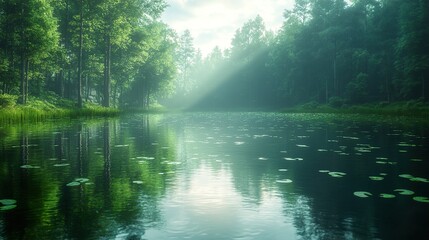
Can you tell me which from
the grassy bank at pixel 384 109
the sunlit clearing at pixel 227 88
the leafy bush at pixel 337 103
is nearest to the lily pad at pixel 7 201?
the grassy bank at pixel 384 109

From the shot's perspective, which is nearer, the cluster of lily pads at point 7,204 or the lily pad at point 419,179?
the cluster of lily pads at point 7,204

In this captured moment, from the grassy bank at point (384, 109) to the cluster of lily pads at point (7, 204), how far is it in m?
34.7

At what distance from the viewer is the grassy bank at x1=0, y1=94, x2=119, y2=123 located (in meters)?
23.9

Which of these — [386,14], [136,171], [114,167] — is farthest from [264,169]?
[386,14]

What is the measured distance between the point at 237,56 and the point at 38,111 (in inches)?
3130

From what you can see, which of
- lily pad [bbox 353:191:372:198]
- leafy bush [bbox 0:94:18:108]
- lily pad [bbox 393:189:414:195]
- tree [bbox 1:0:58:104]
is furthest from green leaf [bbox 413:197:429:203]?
tree [bbox 1:0:58:104]

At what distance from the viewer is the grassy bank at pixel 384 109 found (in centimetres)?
3941

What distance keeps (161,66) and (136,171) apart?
216 ft

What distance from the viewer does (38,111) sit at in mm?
26656

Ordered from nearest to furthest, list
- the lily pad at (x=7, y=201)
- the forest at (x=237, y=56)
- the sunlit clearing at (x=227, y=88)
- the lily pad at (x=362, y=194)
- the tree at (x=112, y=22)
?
the lily pad at (x=7, y=201) < the lily pad at (x=362, y=194) < the forest at (x=237, y=56) < the tree at (x=112, y=22) < the sunlit clearing at (x=227, y=88)

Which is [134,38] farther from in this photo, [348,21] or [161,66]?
[348,21]

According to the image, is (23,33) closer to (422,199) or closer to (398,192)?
(398,192)

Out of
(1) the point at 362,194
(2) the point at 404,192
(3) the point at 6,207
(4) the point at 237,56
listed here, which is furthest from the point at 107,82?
(4) the point at 237,56

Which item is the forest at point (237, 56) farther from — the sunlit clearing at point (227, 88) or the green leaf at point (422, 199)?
the green leaf at point (422, 199)
